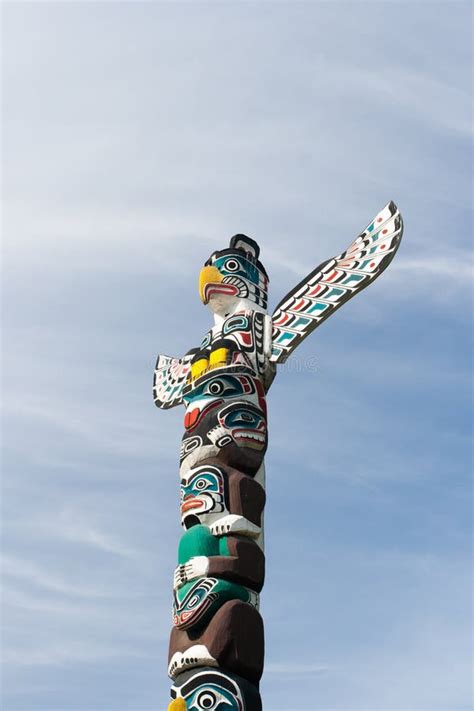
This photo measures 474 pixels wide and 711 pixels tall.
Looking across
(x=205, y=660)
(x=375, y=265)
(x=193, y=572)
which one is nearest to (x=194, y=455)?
(x=193, y=572)

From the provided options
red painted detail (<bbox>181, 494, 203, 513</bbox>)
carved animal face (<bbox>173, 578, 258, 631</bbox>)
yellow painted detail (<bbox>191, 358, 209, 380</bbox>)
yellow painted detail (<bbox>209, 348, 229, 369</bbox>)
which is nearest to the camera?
carved animal face (<bbox>173, 578, 258, 631</bbox>)

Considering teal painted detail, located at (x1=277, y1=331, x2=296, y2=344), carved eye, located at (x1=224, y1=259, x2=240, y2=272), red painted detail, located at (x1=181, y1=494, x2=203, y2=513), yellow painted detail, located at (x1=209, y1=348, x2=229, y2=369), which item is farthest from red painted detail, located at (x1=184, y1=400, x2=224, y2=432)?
carved eye, located at (x1=224, y1=259, x2=240, y2=272)

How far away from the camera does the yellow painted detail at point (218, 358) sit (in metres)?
11.2

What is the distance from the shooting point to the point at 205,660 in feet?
28.5

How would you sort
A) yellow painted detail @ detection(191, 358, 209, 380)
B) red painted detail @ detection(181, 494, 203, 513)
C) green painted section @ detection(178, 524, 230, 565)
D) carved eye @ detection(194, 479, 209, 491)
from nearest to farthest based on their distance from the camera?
green painted section @ detection(178, 524, 230, 565)
red painted detail @ detection(181, 494, 203, 513)
carved eye @ detection(194, 479, 209, 491)
yellow painted detail @ detection(191, 358, 209, 380)

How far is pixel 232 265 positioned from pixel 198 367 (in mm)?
1631

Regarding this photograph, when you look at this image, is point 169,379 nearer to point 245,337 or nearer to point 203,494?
point 245,337

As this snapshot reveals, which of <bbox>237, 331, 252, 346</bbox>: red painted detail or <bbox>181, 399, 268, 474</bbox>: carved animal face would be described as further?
<bbox>237, 331, 252, 346</bbox>: red painted detail

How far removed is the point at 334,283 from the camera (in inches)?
449

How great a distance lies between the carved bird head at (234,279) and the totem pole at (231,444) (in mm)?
15

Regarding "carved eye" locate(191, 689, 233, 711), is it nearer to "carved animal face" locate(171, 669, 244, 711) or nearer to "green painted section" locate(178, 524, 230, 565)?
"carved animal face" locate(171, 669, 244, 711)

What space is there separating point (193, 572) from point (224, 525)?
22.4 inches

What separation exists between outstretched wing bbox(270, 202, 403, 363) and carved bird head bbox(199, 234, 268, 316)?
2.26 feet

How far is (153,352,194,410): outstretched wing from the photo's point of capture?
1248 centimetres
